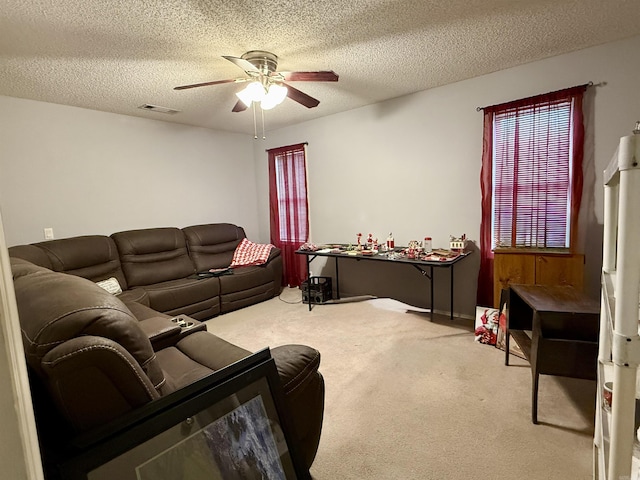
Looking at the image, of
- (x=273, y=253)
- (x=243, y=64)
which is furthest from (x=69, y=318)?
(x=273, y=253)

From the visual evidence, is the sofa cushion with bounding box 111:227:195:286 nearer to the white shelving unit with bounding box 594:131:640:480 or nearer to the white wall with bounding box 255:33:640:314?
the white wall with bounding box 255:33:640:314

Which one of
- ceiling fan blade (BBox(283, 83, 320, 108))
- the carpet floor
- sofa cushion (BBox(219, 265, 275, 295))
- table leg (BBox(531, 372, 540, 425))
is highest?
ceiling fan blade (BBox(283, 83, 320, 108))

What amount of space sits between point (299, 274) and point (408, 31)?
348 centimetres

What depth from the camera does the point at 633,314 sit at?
0.77 m

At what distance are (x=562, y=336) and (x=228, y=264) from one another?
12.5 ft

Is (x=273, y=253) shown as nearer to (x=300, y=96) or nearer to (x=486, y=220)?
(x=300, y=96)

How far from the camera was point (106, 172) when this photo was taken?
12.8ft

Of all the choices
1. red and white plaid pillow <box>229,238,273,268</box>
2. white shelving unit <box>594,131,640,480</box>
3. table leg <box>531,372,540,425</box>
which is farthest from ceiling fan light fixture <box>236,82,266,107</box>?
table leg <box>531,372,540,425</box>

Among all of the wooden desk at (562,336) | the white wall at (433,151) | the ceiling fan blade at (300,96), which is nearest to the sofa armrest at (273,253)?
the white wall at (433,151)

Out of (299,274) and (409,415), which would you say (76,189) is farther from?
(409,415)

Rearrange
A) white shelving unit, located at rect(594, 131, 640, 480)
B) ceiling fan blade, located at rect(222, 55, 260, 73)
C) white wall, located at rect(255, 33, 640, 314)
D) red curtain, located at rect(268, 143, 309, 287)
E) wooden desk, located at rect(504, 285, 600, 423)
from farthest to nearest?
1. red curtain, located at rect(268, 143, 309, 287)
2. white wall, located at rect(255, 33, 640, 314)
3. ceiling fan blade, located at rect(222, 55, 260, 73)
4. wooden desk, located at rect(504, 285, 600, 423)
5. white shelving unit, located at rect(594, 131, 640, 480)

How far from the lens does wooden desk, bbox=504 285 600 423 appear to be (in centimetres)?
181

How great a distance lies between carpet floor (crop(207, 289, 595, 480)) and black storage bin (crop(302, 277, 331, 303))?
34.0 inches

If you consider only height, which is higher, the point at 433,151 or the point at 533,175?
the point at 433,151
